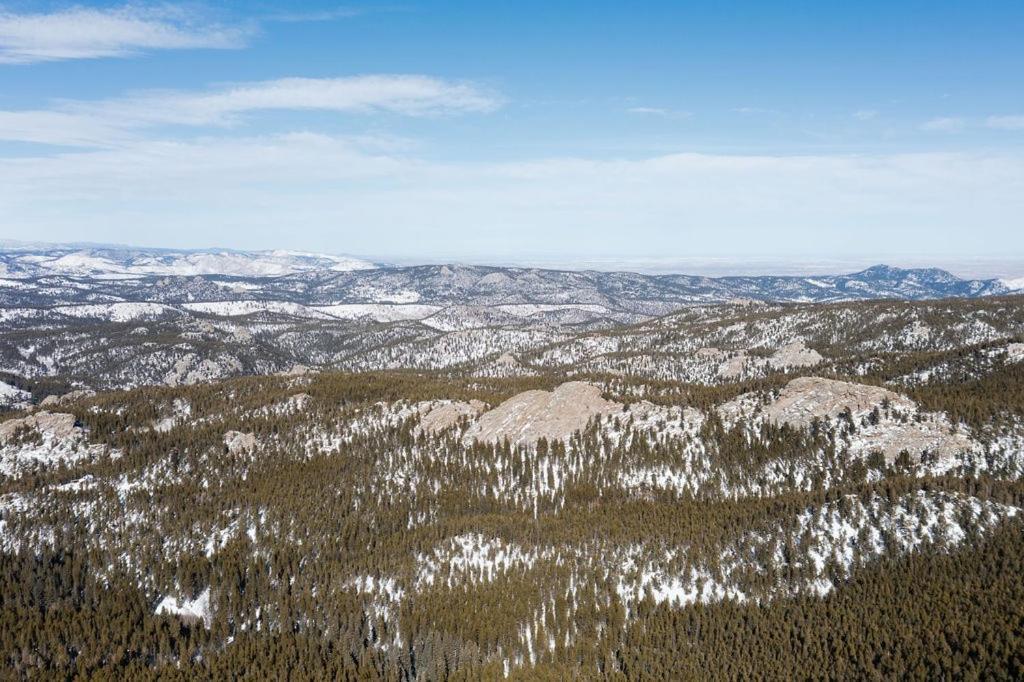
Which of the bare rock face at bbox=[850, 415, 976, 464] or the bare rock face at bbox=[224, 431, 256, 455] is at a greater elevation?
the bare rock face at bbox=[850, 415, 976, 464]

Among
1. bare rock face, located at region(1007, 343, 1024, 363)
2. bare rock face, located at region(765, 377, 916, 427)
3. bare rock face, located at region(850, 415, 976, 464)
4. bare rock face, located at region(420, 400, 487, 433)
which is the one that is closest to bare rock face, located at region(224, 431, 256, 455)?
bare rock face, located at region(420, 400, 487, 433)

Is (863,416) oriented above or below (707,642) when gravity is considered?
above

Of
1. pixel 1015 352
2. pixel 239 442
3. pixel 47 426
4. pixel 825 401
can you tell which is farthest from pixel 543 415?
pixel 47 426

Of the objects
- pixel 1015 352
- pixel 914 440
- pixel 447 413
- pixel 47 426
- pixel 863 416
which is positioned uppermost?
pixel 1015 352

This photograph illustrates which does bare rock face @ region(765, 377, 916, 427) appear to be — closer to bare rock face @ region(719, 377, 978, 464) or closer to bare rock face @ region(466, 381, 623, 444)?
Result: bare rock face @ region(719, 377, 978, 464)

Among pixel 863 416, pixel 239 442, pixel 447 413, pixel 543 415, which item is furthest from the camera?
pixel 447 413

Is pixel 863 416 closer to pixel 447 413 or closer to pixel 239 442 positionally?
pixel 447 413
